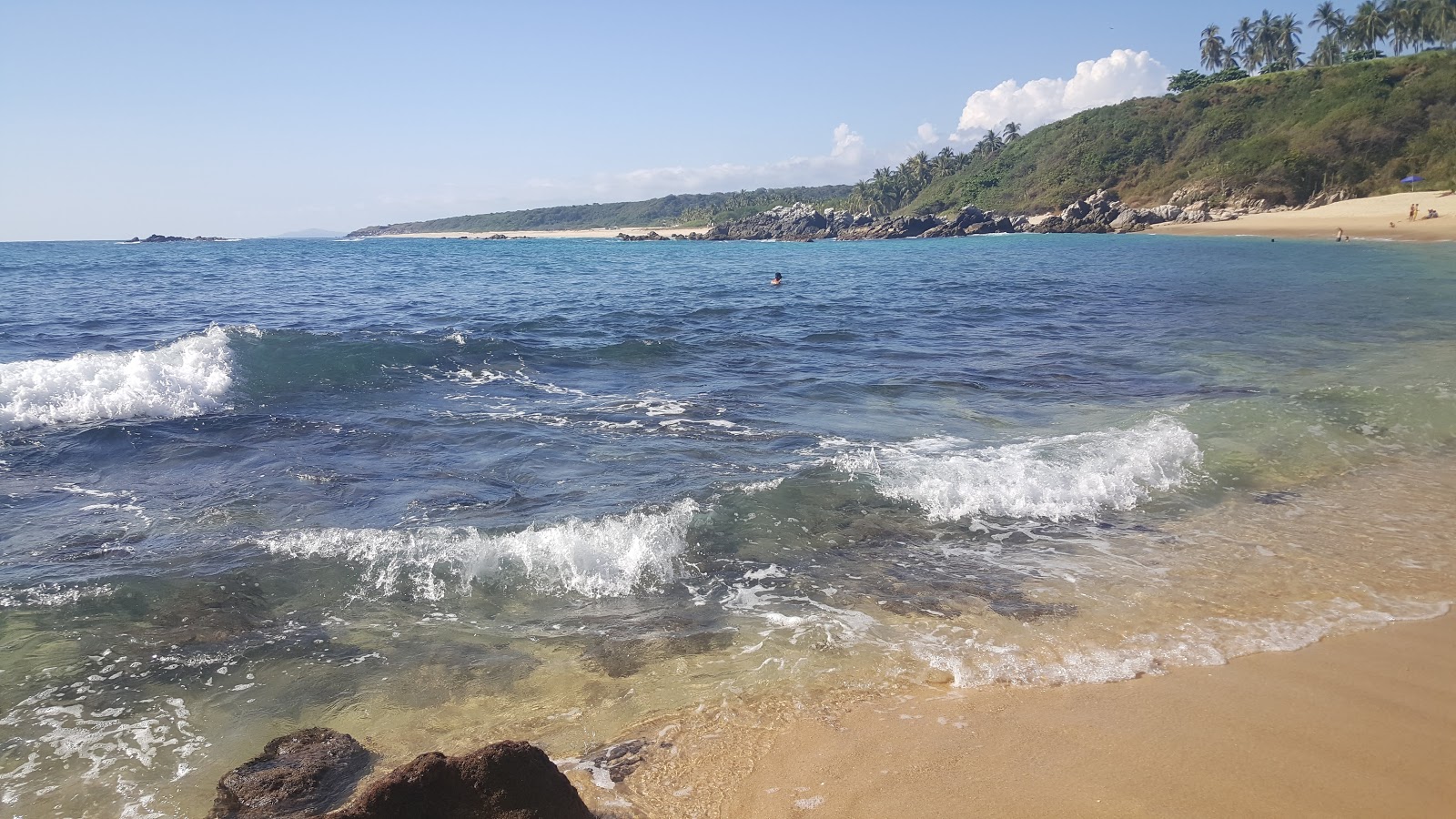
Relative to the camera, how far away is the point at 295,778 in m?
4.07

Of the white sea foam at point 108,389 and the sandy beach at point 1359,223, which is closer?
the white sea foam at point 108,389

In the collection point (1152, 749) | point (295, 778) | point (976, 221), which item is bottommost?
point (1152, 749)

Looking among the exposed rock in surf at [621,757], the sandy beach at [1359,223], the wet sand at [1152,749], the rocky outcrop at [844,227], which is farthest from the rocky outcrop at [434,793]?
the rocky outcrop at [844,227]

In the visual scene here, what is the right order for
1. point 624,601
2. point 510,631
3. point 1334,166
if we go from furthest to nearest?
point 1334,166 < point 624,601 < point 510,631

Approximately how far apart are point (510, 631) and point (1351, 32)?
408ft

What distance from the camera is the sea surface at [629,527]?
16.8 ft

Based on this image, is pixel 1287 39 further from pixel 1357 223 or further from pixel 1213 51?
pixel 1357 223

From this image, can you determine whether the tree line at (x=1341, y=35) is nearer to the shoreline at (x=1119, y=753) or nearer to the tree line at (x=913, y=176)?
the tree line at (x=913, y=176)

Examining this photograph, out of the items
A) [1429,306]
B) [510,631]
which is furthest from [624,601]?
[1429,306]

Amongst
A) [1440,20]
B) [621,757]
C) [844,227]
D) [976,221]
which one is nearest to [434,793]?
[621,757]

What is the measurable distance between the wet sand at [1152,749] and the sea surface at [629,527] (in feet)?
1.17

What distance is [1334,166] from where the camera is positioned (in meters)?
70.9

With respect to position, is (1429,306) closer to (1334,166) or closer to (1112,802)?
(1112,802)

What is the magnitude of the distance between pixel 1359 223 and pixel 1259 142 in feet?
93.1
